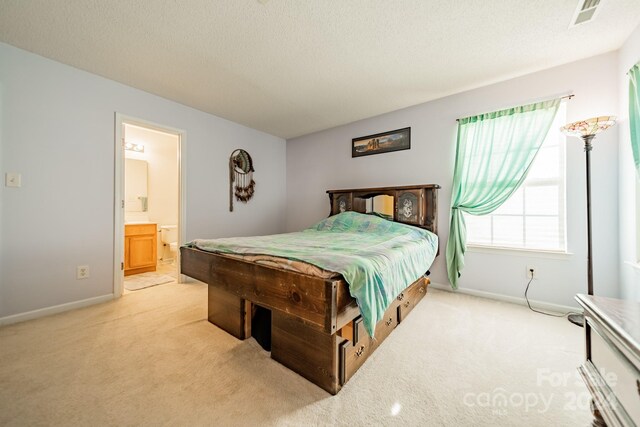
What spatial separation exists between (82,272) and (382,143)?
154 inches

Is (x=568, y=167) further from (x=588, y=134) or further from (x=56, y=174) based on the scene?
(x=56, y=174)

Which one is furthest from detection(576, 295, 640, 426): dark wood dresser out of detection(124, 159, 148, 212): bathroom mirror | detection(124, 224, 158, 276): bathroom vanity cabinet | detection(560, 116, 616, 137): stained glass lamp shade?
detection(124, 159, 148, 212): bathroom mirror

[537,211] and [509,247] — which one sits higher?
[537,211]

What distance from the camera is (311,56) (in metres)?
2.16

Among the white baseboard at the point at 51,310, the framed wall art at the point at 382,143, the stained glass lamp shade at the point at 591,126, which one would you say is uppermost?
the framed wall art at the point at 382,143

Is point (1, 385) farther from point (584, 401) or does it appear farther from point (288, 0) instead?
point (584, 401)

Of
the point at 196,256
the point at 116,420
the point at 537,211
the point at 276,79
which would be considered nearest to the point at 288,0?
the point at 276,79

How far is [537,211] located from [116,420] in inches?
144

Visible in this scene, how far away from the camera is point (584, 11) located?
65.2 inches

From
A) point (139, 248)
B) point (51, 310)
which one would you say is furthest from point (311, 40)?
point (139, 248)

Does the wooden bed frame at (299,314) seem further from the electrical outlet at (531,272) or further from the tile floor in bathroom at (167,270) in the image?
the tile floor in bathroom at (167,270)

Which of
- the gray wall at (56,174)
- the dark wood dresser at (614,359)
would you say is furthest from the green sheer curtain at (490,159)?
the gray wall at (56,174)

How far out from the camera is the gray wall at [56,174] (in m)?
2.05

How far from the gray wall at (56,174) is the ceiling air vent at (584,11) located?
13.2 ft
